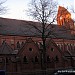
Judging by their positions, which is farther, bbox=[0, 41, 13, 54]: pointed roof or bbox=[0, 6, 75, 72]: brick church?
bbox=[0, 41, 13, 54]: pointed roof

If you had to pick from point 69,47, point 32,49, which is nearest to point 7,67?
point 32,49

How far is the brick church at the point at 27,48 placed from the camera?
4975 cm

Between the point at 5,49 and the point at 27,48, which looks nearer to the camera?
the point at 5,49

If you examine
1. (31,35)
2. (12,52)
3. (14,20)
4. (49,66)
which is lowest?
(49,66)

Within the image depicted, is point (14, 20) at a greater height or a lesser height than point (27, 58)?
greater

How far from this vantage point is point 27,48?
54.9 metres

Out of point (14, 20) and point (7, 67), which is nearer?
point (7, 67)

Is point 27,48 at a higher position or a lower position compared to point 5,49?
higher

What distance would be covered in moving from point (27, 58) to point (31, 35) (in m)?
11.3

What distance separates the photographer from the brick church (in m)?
49.8

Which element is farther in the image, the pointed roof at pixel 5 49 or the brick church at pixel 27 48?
the pointed roof at pixel 5 49

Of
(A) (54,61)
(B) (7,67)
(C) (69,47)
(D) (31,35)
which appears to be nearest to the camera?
(B) (7,67)

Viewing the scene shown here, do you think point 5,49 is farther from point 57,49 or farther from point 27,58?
point 57,49

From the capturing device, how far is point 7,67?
4766 centimetres
